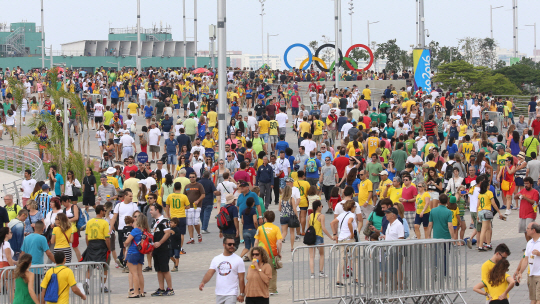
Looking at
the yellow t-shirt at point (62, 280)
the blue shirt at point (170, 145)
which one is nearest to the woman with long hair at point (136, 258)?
the yellow t-shirt at point (62, 280)

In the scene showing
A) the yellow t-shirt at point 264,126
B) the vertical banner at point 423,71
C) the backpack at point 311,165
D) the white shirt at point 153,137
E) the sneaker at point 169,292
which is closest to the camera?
the sneaker at point 169,292

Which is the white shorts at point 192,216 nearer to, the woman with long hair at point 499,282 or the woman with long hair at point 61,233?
the woman with long hair at point 61,233

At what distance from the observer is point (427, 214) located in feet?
46.7

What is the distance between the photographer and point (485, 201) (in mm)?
14008

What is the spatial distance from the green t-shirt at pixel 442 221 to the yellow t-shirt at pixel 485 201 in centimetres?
148

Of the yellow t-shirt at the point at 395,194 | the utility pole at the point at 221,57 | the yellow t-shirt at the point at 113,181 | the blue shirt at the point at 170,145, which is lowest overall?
the yellow t-shirt at the point at 395,194

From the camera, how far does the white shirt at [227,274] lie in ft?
30.3

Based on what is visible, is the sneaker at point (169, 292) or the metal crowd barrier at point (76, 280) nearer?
the metal crowd barrier at point (76, 280)

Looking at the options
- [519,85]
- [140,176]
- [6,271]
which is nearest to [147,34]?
[519,85]

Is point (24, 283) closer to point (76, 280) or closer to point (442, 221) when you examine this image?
point (76, 280)

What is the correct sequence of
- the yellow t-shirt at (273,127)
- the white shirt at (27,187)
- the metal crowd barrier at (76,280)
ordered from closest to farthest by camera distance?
the metal crowd barrier at (76,280)
the white shirt at (27,187)
the yellow t-shirt at (273,127)

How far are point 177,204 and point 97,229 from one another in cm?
296

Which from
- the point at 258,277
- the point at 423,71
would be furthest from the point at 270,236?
the point at 423,71

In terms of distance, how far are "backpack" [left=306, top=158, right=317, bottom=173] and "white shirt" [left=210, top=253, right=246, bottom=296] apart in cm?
944
